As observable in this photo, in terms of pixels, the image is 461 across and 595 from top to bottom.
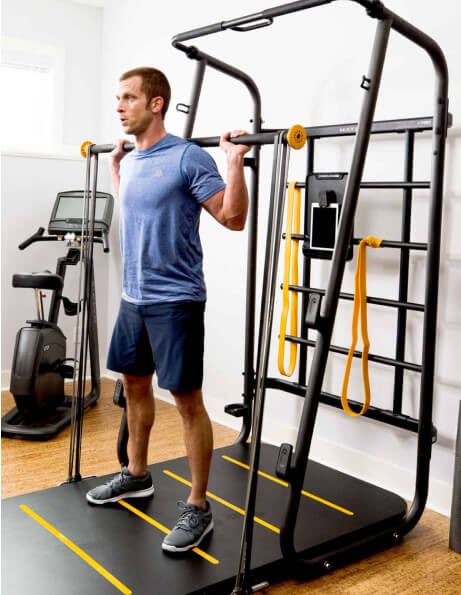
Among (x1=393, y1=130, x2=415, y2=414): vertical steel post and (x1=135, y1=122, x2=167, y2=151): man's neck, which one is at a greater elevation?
(x1=135, y1=122, x2=167, y2=151): man's neck

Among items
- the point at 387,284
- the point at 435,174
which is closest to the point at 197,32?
the point at 435,174

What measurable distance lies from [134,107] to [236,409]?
1628 millimetres

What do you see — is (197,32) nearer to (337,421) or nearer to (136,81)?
(136,81)

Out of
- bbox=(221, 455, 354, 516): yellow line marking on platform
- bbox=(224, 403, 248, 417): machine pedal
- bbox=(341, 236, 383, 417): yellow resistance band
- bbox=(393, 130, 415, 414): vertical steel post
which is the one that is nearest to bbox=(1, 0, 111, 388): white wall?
bbox=(224, 403, 248, 417): machine pedal

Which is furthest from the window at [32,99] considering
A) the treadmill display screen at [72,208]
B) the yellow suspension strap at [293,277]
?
the yellow suspension strap at [293,277]

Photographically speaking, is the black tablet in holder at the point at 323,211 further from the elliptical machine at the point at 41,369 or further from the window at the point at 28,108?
the window at the point at 28,108

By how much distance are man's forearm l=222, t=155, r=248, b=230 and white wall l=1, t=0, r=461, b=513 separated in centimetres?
109

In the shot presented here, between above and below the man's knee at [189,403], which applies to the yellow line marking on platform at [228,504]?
below

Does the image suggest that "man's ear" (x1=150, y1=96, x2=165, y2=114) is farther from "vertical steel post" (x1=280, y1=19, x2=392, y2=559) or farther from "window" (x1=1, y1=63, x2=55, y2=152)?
"window" (x1=1, y1=63, x2=55, y2=152)

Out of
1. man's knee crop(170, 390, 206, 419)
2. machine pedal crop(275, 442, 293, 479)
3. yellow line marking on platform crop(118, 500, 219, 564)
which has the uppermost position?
man's knee crop(170, 390, 206, 419)

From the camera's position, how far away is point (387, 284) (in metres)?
3.22

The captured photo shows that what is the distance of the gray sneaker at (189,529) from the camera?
238cm

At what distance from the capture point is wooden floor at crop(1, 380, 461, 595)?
2.41 meters

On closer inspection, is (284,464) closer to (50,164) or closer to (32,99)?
(50,164)
